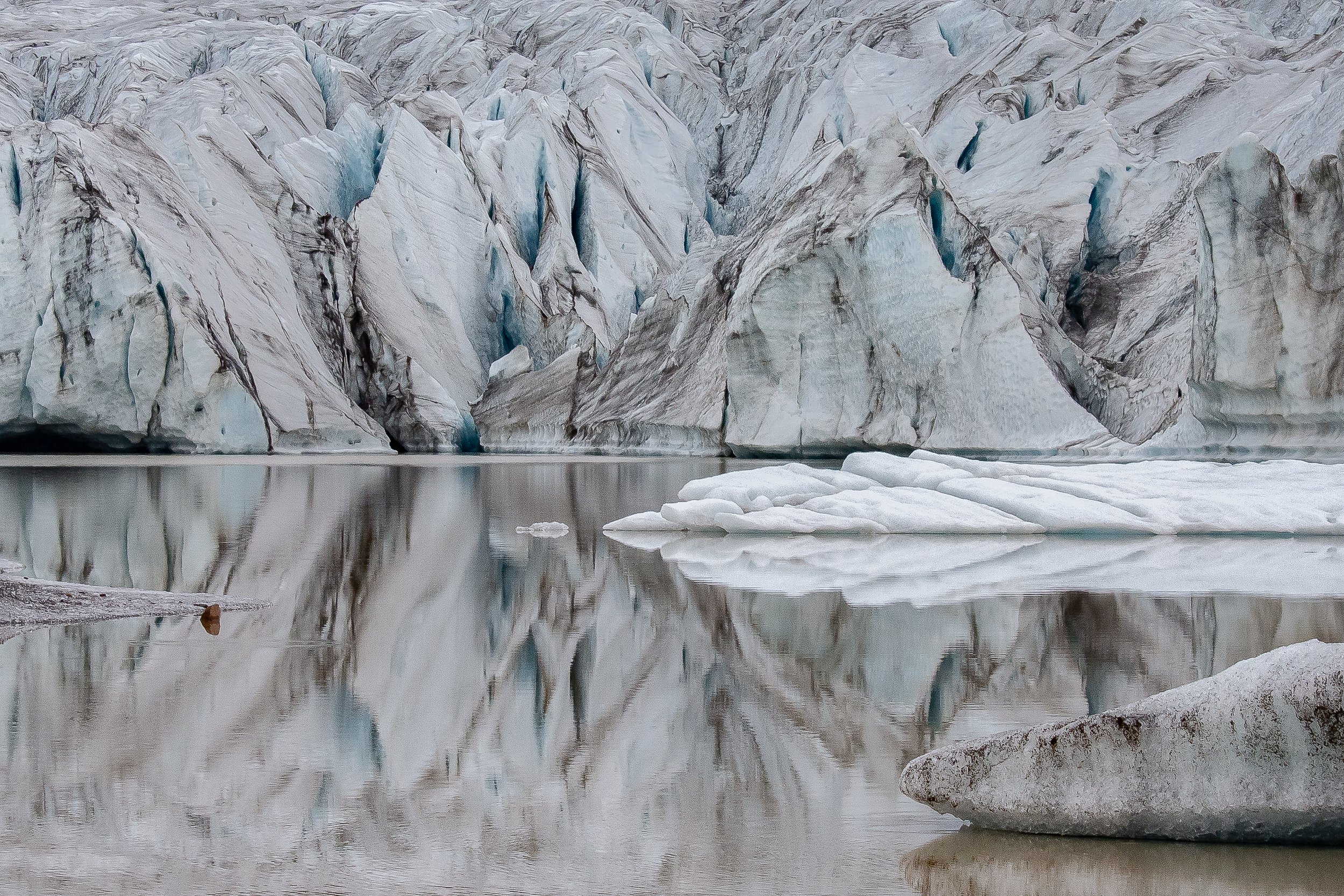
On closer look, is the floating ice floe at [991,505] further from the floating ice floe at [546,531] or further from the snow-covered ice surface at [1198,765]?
the snow-covered ice surface at [1198,765]

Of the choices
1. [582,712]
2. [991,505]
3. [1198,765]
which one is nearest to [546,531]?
[991,505]

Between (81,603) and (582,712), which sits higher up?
(81,603)

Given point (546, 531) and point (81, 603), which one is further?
point (546, 531)

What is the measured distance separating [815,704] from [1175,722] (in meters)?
1.18

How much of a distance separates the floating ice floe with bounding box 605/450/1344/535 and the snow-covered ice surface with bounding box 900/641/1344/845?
17.1ft

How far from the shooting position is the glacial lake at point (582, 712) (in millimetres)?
2178

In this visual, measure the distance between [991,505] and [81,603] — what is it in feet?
16.9

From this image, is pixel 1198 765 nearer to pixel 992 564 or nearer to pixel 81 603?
pixel 81 603

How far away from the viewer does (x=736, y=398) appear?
60.0 ft

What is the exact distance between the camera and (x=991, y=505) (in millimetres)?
7875

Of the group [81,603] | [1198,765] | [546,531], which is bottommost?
[1198,765]

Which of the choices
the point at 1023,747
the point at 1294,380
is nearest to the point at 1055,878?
the point at 1023,747

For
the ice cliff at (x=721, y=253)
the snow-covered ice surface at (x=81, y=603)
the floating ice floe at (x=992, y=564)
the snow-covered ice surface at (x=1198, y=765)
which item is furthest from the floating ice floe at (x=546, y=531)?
the ice cliff at (x=721, y=253)

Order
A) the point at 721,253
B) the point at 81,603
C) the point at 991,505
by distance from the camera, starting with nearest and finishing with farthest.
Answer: the point at 81,603, the point at 991,505, the point at 721,253
